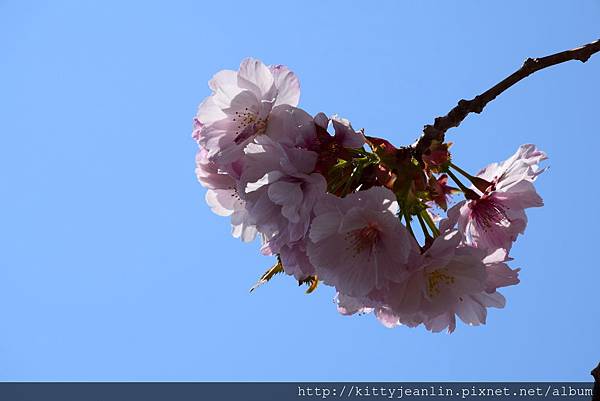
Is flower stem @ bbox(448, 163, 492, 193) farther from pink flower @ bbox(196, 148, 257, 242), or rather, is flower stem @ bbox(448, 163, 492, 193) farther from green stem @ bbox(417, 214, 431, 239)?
pink flower @ bbox(196, 148, 257, 242)

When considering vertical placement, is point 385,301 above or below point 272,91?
below

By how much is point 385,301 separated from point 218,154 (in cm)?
46

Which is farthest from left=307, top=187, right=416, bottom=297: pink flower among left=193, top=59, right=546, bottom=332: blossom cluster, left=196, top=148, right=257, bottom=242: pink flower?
left=196, top=148, right=257, bottom=242: pink flower

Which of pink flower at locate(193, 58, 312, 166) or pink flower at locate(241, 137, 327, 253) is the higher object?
pink flower at locate(193, 58, 312, 166)

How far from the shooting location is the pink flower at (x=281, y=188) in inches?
48.9

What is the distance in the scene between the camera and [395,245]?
1.26 m

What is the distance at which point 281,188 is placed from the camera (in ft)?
4.05

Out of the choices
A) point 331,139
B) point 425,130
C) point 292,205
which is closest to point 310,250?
point 292,205

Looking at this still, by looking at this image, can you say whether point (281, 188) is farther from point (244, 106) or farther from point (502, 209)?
point (502, 209)

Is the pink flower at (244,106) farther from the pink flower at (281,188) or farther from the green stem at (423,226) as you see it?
the green stem at (423,226)

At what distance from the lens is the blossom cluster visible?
4.12ft

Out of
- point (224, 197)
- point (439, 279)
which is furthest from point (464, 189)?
point (224, 197)

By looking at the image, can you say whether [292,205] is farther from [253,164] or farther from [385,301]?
[385,301]
